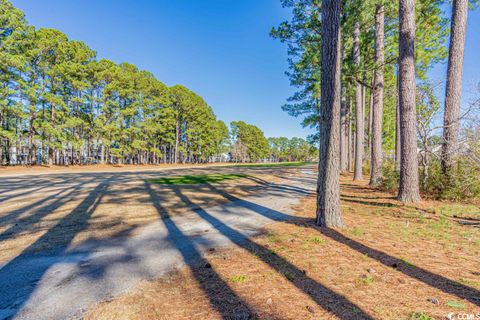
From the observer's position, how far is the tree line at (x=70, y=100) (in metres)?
19.9

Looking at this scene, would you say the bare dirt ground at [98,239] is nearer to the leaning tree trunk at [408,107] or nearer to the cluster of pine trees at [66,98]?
the leaning tree trunk at [408,107]

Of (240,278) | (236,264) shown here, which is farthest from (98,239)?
(240,278)

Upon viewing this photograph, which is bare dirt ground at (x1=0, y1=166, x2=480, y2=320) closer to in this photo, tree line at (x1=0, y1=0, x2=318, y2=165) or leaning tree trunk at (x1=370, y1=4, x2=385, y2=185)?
leaning tree trunk at (x1=370, y1=4, x2=385, y2=185)

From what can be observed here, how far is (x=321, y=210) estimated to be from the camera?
14.9 ft

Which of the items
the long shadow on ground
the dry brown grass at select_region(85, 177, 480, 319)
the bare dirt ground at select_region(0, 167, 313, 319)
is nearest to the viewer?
the dry brown grass at select_region(85, 177, 480, 319)

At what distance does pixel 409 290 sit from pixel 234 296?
189 centimetres

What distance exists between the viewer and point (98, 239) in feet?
Result: 13.1

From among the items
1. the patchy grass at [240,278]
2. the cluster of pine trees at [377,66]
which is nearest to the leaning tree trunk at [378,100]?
the cluster of pine trees at [377,66]

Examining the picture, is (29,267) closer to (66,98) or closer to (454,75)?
(454,75)

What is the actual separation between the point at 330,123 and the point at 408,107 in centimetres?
401

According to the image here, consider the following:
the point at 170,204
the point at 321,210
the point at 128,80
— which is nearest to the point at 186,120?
the point at 128,80

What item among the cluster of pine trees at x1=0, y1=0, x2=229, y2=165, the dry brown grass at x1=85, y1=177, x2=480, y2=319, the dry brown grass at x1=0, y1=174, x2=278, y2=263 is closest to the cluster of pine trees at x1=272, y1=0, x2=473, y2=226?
the dry brown grass at x1=85, y1=177, x2=480, y2=319

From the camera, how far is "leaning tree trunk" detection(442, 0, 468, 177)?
726 cm

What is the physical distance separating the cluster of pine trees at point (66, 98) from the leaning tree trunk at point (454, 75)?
93.9 feet
